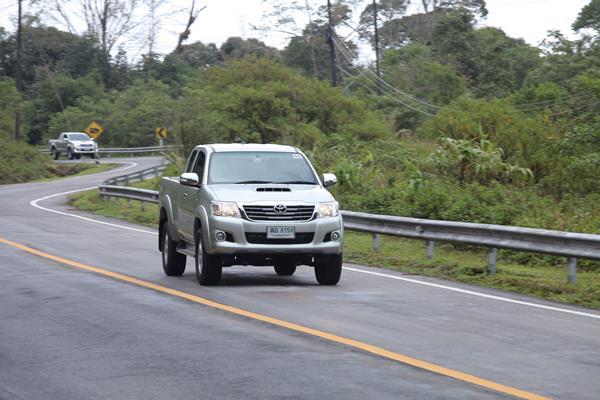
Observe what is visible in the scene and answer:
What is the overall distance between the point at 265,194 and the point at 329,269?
51.2 inches

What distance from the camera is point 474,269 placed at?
15.6 meters

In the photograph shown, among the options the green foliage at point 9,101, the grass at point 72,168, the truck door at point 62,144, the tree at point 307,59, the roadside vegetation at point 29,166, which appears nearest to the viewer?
the roadside vegetation at point 29,166

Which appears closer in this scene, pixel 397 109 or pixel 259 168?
pixel 259 168

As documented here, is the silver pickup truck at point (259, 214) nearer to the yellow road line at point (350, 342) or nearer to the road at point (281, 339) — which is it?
the road at point (281, 339)

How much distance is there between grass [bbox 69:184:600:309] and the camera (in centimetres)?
1341

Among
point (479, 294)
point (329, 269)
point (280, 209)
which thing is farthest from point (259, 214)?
point (479, 294)

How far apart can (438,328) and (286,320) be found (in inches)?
57.8

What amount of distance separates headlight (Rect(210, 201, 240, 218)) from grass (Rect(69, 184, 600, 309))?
3539mm

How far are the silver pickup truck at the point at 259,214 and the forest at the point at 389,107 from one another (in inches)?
237

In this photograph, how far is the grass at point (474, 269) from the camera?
13413 mm

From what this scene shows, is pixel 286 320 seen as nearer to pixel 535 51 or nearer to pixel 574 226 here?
pixel 574 226

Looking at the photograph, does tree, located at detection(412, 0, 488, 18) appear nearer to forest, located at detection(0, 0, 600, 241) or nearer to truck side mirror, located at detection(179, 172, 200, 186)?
forest, located at detection(0, 0, 600, 241)

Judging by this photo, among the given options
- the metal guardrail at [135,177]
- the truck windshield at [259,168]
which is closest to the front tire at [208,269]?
the truck windshield at [259,168]

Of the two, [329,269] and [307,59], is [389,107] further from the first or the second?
[329,269]
